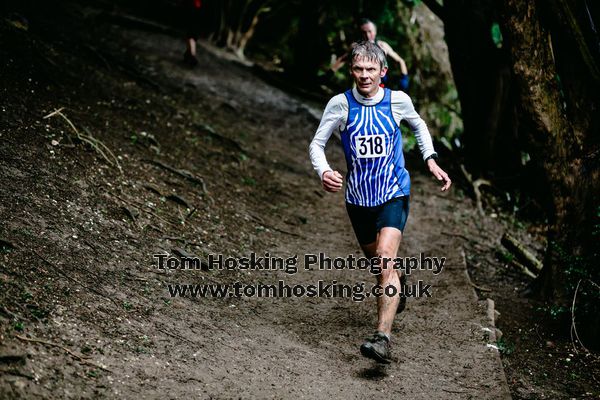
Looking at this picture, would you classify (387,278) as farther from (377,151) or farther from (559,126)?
(559,126)

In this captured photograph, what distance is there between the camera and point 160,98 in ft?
34.7

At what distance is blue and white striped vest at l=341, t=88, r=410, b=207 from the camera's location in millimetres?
4895

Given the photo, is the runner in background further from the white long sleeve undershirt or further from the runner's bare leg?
the runner's bare leg

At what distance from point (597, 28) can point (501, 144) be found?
14.2 feet

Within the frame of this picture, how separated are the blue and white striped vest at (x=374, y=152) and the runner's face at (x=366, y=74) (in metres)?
0.12

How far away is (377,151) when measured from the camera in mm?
4934

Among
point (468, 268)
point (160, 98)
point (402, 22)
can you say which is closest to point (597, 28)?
point (468, 268)

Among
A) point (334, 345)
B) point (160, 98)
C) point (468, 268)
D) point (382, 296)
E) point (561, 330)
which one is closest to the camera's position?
point (382, 296)

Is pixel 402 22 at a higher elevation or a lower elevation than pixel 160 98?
higher

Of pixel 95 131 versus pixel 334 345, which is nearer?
pixel 334 345

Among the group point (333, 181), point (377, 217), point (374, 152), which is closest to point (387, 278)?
point (377, 217)

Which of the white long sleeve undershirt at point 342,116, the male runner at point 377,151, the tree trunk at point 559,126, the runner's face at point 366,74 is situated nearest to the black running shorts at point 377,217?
the male runner at point 377,151

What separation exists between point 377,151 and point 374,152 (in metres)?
0.02

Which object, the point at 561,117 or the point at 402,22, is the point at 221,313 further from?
the point at 402,22
